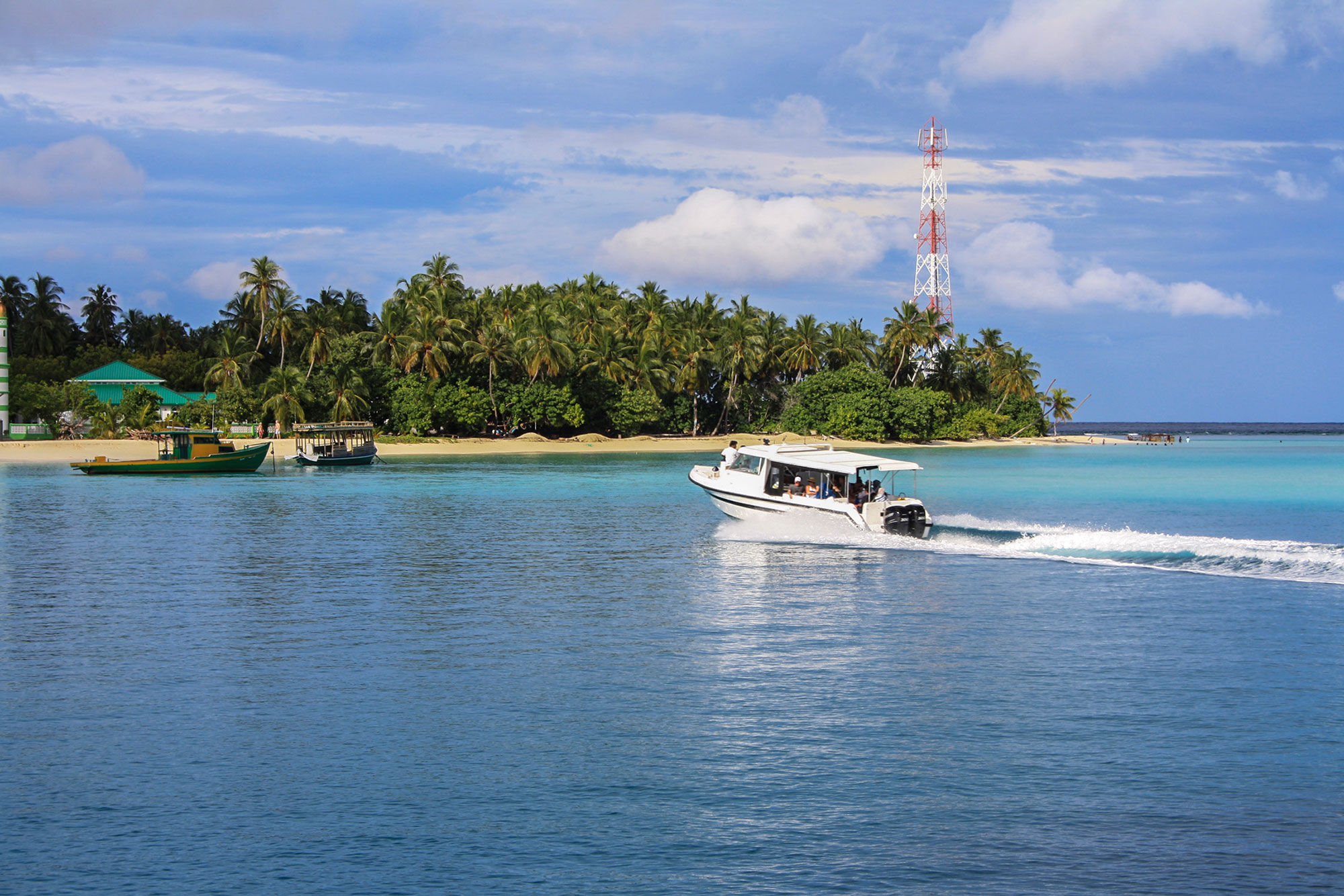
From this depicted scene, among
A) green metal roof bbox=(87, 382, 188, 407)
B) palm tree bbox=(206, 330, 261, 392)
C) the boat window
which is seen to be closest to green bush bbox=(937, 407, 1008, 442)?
palm tree bbox=(206, 330, 261, 392)

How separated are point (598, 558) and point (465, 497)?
21606 millimetres

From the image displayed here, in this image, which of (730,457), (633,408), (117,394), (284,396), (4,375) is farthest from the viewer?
(633,408)

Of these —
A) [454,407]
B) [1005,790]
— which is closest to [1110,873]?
[1005,790]

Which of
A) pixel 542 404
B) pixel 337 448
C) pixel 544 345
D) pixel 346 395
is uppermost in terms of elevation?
pixel 544 345

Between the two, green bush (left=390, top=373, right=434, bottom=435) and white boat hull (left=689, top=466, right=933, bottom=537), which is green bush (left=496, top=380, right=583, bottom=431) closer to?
green bush (left=390, top=373, right=434, bottom=435)

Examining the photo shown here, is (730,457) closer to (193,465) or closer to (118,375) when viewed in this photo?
(193,465)

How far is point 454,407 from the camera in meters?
97.2

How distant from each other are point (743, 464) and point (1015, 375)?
10512 centimetres

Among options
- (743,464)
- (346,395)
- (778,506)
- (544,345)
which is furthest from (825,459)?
(346,395)

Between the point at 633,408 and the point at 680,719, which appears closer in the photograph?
the point at 680,719

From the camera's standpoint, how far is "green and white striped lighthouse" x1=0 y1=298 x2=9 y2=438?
85.3m

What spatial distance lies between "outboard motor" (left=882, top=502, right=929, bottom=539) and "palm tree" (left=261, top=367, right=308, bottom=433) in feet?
222

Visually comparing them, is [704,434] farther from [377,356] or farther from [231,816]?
[231,816]

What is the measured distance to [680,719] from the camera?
45.9 feet
